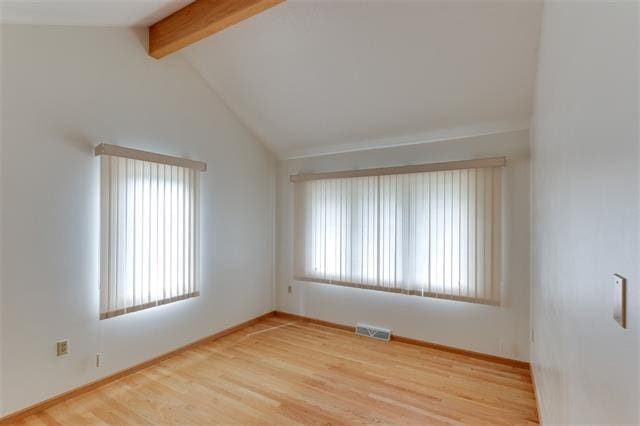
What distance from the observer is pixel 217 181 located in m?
3.91

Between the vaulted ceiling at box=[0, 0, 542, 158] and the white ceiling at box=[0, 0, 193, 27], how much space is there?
0.9 inches

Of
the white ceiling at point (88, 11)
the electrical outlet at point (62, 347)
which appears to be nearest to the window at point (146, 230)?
the electrical outlet at point (62, 347)

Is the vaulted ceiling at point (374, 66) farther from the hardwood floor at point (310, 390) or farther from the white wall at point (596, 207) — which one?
the hardwood floor at point (310, 390)

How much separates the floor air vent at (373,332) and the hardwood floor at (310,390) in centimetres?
19

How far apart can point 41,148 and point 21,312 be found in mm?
1187

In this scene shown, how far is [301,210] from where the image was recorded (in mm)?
4488

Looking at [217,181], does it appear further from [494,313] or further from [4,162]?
[494,313]

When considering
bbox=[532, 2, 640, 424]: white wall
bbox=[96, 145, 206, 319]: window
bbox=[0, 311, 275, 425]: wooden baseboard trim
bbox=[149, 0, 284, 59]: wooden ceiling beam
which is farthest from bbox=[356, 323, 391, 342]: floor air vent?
bbox=[149, 0, 284, 59]: wooden ceiling beam

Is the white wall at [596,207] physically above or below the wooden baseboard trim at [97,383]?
above

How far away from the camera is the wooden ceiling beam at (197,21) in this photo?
7.93ft

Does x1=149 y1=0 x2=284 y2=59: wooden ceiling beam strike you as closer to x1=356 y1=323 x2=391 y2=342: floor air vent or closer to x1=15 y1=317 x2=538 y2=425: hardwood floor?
x1=15 y1=317 x2=538 y2=425: hardwood floor

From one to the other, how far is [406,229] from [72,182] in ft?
10.3

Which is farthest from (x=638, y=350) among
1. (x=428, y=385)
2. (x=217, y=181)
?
(x=217, y=181)

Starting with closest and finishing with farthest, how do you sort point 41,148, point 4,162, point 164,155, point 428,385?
point 4,162 → point 41,148 → point 428,385 → point 164,155
